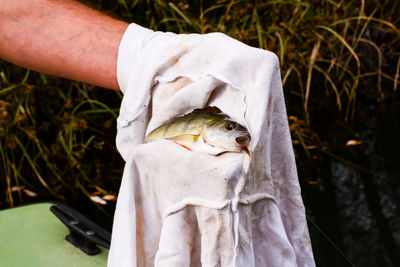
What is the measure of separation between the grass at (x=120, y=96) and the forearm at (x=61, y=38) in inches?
52.3

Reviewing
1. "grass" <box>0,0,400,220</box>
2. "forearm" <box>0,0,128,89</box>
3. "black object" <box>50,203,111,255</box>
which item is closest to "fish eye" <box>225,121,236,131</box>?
"forearm" <box>0,0,128,89</box>

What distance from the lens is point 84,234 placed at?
5.25 feet

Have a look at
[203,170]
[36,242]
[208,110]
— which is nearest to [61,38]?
[208,110]

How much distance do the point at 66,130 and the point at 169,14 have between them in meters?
1.08

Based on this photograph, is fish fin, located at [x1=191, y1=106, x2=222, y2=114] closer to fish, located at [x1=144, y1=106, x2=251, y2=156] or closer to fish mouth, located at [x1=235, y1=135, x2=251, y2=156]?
fish, located at [x1=144, y1=106, x2=251, y2=156]

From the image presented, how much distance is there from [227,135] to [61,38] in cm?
59

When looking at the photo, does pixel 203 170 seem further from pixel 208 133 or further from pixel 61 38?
pixel 61 38

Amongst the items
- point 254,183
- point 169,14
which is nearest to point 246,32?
point 169,14

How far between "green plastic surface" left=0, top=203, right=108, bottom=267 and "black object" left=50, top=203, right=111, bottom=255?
2 centimetres

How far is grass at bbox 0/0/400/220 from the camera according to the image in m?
2.58

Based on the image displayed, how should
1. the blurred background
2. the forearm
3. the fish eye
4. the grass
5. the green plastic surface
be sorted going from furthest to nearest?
the grass, the blurred background, the green plastic surface, the forearm, the fish eye

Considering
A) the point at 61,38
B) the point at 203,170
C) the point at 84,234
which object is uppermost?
the point at 61,38

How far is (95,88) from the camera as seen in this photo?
9.23 feet

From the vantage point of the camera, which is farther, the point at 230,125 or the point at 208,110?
the point at 208,110
